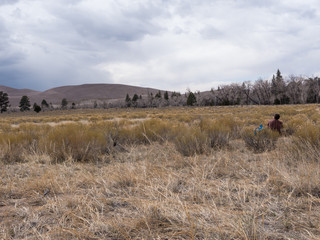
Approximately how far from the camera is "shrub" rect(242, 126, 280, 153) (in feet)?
16.6

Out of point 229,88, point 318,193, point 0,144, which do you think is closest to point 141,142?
point 0,144

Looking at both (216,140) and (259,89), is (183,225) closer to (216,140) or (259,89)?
(216,140)

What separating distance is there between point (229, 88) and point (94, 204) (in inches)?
3721

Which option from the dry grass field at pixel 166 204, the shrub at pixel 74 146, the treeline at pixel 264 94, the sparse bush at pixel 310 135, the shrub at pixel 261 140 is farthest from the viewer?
the treeline at pixel 264 94

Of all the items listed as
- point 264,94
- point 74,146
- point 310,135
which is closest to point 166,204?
point 74,146

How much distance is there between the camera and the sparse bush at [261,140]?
5.06 m

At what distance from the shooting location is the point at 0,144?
4.93 meters

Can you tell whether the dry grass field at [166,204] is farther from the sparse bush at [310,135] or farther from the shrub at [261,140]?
the shrub at [261,140]

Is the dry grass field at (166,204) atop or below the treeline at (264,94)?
below

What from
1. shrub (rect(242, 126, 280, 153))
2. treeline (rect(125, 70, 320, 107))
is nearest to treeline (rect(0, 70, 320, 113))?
treeline (rect(125, 70, 320, 107))

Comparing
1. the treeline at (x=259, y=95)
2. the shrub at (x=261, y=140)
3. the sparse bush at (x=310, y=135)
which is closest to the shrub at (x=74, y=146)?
the shrub at (x=261, y=140)

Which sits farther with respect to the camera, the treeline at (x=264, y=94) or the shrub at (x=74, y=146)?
the treeline at (x=264, y=94)

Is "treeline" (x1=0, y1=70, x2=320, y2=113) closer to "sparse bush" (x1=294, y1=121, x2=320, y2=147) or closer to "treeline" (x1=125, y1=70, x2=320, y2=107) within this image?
"treeline" (x1=125, y1=70, x2=320, y2=107)

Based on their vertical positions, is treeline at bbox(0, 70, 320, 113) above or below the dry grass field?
above
